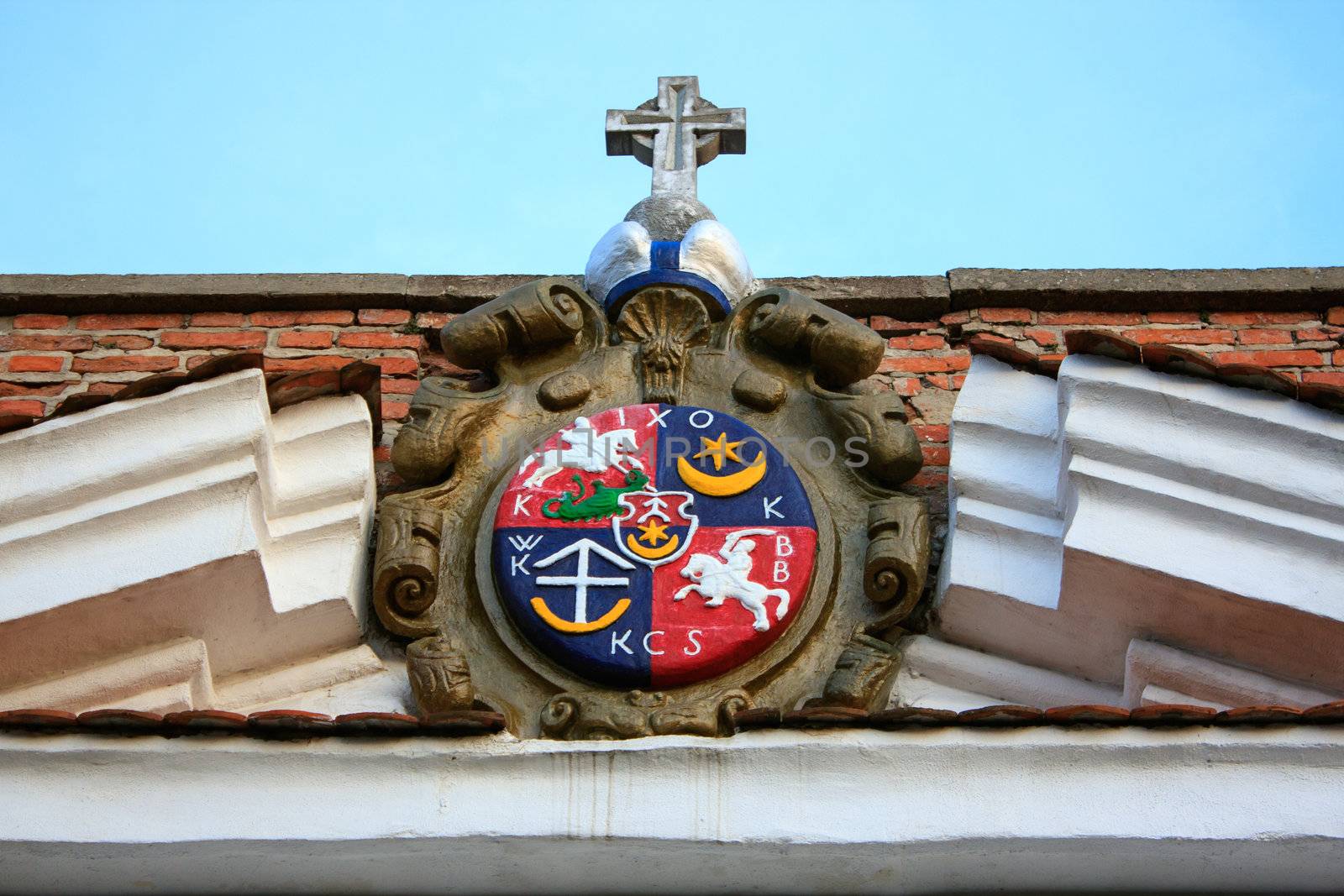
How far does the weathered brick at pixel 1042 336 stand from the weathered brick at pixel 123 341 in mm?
2514

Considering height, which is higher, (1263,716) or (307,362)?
(307,362)

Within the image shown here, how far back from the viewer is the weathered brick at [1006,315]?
5.61 meters

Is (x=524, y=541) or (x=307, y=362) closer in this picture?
(x=524, y=541)

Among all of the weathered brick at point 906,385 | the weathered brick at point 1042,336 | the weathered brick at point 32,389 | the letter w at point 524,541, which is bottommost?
the letter w at point 524,541

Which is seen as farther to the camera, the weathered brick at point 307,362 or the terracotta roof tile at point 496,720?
the weathered brick at point 307,362

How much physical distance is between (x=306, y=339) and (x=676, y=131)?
1.27m

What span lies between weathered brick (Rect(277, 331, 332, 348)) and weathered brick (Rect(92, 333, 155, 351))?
0.39 m

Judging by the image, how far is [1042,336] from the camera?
5594mm

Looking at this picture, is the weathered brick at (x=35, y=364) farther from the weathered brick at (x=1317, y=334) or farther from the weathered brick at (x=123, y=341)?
the weathered brick at (x=1317, y=334)

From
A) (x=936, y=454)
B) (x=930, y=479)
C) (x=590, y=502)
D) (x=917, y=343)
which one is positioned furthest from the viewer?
(x=917, y=343)

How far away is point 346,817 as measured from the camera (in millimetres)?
3828

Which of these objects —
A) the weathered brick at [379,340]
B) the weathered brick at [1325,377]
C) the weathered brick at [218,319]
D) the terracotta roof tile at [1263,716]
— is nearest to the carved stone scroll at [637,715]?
the terracotta roof tile at [1263,716]

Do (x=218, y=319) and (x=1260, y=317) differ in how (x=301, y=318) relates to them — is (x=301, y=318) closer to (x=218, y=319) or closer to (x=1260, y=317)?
(x=218, y=319)

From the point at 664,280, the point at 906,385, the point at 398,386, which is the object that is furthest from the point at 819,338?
the point at 398,386
